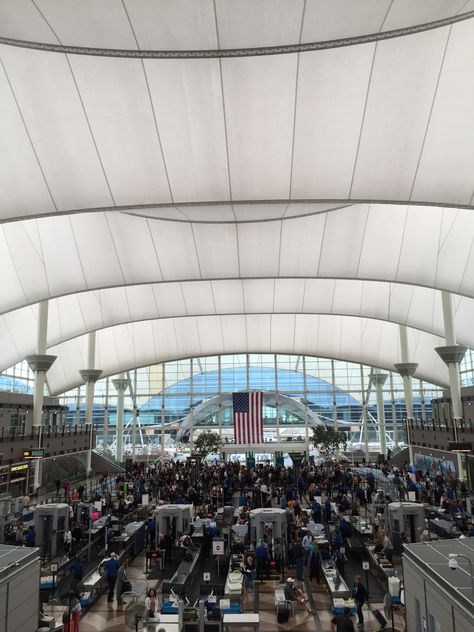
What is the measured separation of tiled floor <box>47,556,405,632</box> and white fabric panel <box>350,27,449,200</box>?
11.7 meters

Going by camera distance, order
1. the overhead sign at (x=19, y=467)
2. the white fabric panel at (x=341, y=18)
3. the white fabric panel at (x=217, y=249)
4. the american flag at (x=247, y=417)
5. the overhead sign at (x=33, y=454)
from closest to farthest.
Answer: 1. the white fabric panel at (x=341, y=18)
2. the white fabric panel at (x=217, y=249)
3. the overhead sign at (x=19, y=467)
4. the overhead sign at (x=33, y=454)
5. the american flag at (x=247, y=417)

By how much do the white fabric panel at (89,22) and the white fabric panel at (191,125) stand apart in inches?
112

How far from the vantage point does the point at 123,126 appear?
15641mm

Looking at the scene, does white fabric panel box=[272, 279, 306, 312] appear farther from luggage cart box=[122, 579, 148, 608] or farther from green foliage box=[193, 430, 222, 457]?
luggage cart box=[122, 579, 148, 608]

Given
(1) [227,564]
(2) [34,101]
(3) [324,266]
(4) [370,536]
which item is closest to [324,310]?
(3) [324,266]

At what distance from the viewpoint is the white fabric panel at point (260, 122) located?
14.1m

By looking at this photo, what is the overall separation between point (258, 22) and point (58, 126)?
24.1ft

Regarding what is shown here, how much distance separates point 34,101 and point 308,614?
15.1m

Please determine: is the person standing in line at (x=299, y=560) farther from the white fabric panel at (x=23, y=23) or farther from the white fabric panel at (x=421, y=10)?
the white fabric panel at (x=23, y=23)

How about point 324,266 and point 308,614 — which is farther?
point 324,266

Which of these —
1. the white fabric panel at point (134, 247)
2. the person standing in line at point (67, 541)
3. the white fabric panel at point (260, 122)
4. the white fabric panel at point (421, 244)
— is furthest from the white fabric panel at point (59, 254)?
the white fabric panel at point (421, 244)

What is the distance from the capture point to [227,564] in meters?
16.6

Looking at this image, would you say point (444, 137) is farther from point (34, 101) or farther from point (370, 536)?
point (370, 536)

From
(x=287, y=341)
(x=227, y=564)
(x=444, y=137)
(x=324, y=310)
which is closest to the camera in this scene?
(x=444, y=137)
